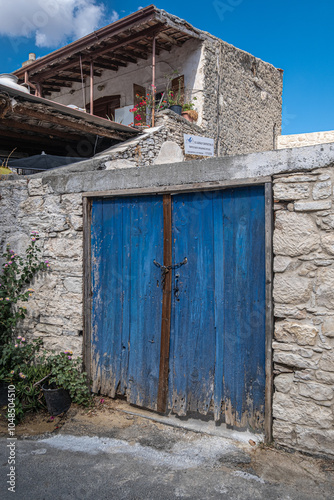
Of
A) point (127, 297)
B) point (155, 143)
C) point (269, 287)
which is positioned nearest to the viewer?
point (269, 287)

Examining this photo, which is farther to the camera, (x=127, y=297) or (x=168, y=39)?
(x=168, y=39)

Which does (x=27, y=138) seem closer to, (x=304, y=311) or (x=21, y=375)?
(x=21, y=375)

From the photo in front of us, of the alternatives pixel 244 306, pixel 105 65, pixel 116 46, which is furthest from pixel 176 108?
pixel 244 306

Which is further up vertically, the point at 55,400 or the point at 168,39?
the point at 168,39

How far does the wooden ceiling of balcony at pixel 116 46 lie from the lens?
317 inches

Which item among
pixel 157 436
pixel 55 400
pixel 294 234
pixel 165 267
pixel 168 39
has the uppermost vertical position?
pixel 168 39

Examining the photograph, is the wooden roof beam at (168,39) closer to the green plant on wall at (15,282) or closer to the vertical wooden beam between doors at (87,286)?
the vertical wooden beam between doors at (87,286)

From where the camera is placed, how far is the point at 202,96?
9258 mm

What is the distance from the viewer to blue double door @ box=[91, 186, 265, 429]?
2.92m

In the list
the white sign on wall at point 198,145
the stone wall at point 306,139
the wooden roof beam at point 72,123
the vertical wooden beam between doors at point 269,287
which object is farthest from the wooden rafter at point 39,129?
the stone wall at point 306,139

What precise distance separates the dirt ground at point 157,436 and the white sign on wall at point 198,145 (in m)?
6.40

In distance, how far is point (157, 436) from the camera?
311 cm

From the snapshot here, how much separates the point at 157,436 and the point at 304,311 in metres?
1.64

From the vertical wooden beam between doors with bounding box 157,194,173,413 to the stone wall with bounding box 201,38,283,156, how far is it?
6744 millimetres
